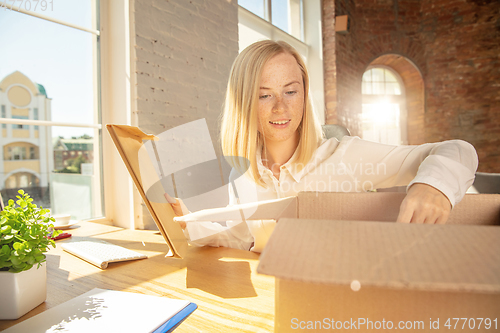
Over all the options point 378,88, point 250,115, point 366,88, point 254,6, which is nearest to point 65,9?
point 250,115

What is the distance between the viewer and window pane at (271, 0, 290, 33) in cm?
392

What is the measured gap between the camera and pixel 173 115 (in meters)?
1.95

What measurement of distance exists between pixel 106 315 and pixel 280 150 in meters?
0.79

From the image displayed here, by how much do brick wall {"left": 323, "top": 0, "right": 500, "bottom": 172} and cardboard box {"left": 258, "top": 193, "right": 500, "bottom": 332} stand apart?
5243 mm

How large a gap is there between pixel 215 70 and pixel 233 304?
82.1 inches

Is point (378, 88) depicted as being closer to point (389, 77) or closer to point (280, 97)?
point (389, 77)

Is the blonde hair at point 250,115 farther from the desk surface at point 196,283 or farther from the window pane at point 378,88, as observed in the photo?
the window pane at point 378,88

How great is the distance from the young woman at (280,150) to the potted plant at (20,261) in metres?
0.33

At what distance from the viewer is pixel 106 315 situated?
485 millimetres

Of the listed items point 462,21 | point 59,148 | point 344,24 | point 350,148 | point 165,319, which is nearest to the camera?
point 165,319

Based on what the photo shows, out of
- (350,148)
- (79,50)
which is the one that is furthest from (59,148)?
(350,148)

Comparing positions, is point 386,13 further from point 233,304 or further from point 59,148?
point 233,304

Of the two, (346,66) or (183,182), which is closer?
(183,182)

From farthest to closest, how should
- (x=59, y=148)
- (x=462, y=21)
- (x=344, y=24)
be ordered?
(x=462, y=21) < (x=344, y=24) < (x=59, y=148)
